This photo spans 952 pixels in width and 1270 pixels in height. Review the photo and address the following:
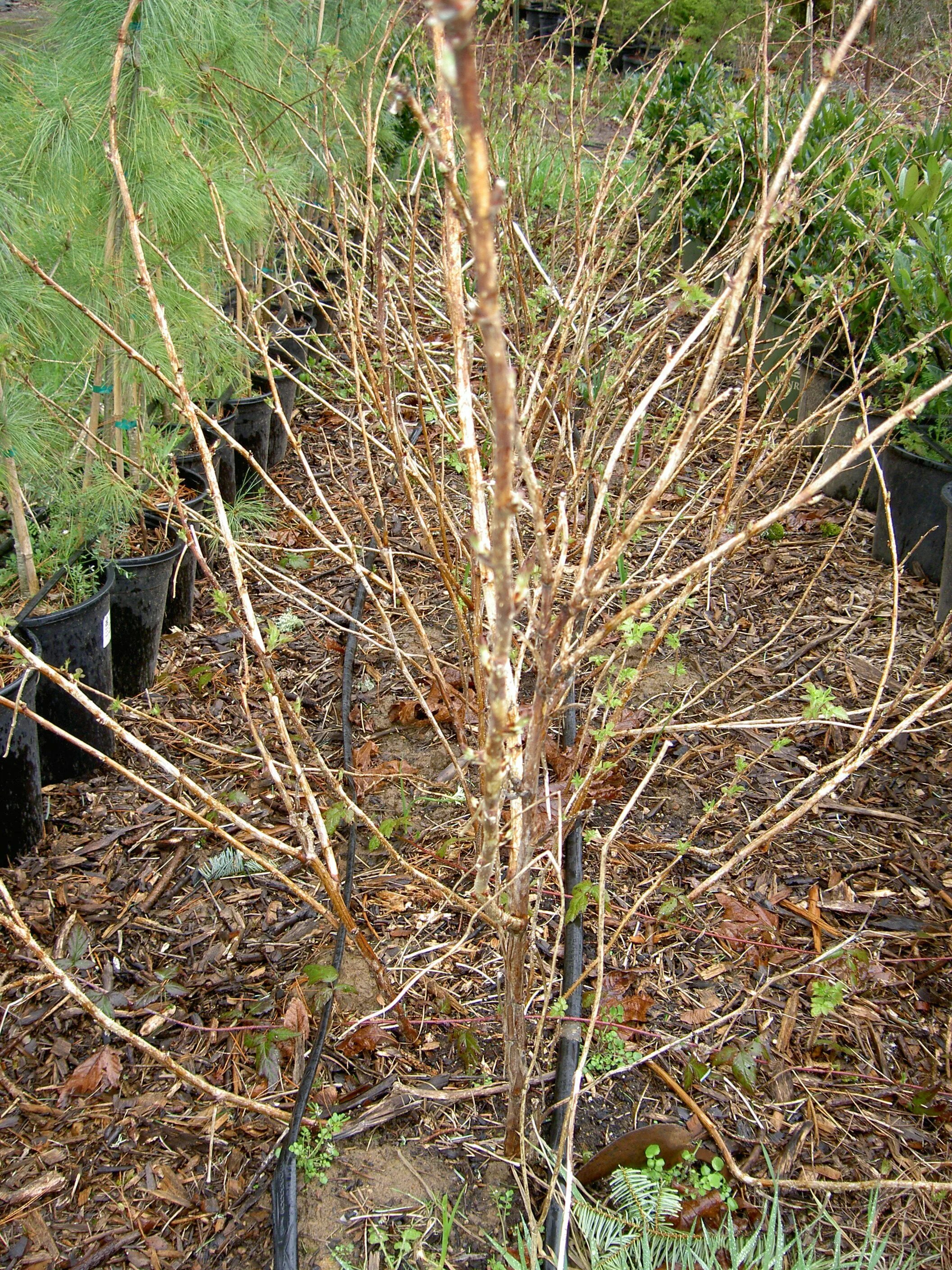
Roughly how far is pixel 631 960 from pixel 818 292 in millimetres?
2190

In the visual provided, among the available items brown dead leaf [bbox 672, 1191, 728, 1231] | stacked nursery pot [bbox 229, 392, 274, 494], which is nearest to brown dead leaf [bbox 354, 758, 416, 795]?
brown dead leaf [bbox 672, 1191, 728, 1231]

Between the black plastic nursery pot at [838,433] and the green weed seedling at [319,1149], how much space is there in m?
3.21

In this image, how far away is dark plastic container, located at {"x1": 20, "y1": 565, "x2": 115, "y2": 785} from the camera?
8.89 feet

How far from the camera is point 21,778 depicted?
8.16 ft

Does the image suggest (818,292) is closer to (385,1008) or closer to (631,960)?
(631,960)

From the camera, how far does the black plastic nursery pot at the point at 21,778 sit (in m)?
2.42

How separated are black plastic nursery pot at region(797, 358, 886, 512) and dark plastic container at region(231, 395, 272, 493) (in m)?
2.43

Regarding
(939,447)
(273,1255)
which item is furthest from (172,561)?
(939,447)

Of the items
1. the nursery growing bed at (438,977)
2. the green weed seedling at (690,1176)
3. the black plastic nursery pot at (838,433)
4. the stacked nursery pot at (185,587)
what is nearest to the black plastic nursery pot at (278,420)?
the stacked nursery pot at (185,587)

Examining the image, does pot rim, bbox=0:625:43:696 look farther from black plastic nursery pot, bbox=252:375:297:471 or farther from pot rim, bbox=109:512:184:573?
black plastic nursery pot, bbox=252:375:297:471

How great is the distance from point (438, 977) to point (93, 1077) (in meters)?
0.77

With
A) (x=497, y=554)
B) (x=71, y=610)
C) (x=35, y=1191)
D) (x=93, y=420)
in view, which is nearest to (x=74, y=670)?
(x=71, y=610)

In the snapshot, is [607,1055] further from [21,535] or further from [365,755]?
[21,535]

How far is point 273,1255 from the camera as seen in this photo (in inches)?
65.4
